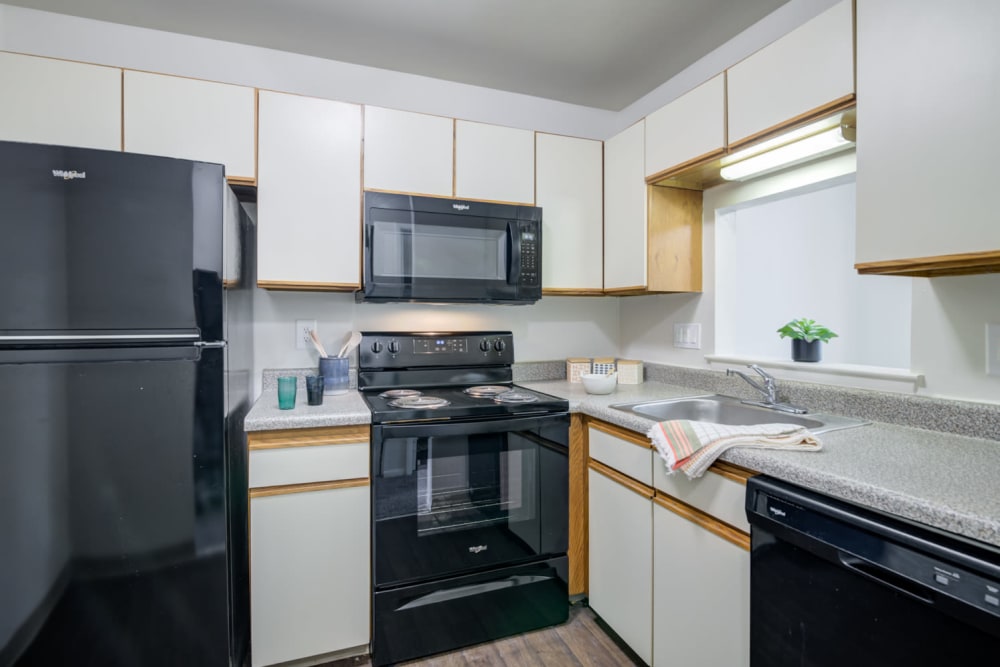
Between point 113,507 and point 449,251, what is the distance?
137cm

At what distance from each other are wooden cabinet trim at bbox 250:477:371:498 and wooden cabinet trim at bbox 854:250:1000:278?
1618 millimetres

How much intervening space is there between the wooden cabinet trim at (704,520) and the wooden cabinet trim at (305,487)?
97 centimetres

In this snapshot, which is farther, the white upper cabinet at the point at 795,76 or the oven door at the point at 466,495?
the oven door at the point at 466,495

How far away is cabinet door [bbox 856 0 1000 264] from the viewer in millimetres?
1018

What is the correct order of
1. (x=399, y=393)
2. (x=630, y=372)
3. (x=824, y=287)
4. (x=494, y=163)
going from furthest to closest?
(x=824, y=287), (x=630, y=372), (x=494, y=163), (x=399, y=393)

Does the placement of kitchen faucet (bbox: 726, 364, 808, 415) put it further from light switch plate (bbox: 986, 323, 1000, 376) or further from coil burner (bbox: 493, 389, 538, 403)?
coil burner (bbox: 493, 389, 538, 403)

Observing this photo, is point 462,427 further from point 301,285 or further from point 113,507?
point 113,507

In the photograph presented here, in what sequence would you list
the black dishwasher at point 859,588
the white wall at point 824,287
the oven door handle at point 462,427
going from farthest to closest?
the white wall at point 824,287, the oven door handle at point 462,427, the black dishwasher at point 859,588

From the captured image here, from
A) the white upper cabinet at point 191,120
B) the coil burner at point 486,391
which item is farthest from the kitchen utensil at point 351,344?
the white upper cabinet at point 191,120

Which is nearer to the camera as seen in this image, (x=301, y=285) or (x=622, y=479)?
(x=622, y=479)

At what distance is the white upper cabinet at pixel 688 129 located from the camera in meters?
1.71

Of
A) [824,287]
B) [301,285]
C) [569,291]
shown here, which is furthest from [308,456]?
[824,287]

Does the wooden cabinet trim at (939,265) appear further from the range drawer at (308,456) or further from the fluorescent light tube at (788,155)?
the range drawer at (308,456)

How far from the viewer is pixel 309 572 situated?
1.61 m
